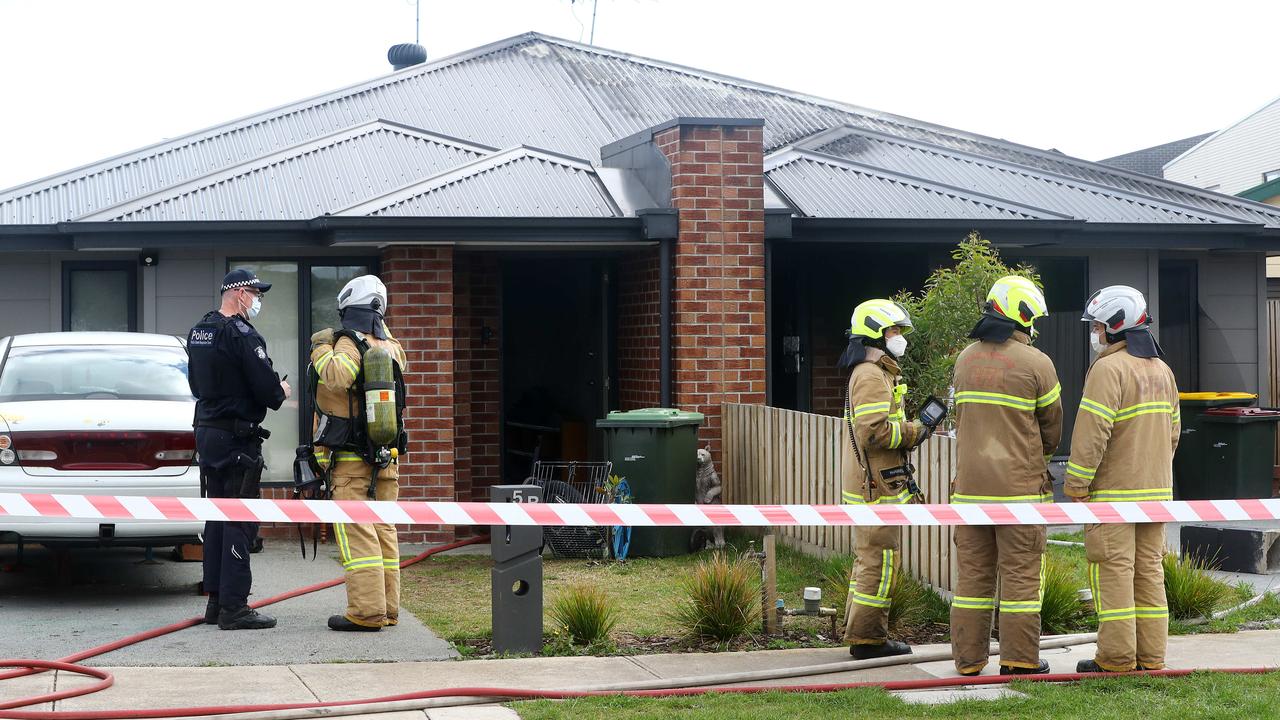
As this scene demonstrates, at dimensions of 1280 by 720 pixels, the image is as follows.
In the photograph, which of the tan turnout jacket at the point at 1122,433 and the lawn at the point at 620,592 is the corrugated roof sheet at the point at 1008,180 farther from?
the tan turnout jacket at the point at 1122,433

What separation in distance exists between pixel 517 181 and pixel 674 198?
148cm

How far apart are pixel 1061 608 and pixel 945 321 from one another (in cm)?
268

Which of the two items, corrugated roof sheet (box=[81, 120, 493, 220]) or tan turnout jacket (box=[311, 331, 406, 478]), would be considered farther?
corrugated roof sheet (box=[81, 120, 493, 220])

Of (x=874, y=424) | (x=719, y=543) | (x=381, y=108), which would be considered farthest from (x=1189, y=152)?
(x=874, y=424)

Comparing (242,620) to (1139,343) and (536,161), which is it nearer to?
(1139,343)

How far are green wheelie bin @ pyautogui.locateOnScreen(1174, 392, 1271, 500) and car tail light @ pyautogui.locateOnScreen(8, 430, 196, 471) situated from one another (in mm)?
8552

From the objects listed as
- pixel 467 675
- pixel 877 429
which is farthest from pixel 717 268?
pixel 467 675

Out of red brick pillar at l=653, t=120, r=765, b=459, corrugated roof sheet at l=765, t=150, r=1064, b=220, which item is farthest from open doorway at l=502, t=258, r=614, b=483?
corrugated roof sheet at l=765, t=150, r=1064, b=220

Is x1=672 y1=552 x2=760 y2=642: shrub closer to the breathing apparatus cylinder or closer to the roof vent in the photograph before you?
Answer: the breathing apparatus cylinder

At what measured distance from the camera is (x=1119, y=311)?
648cm

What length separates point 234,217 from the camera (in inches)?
443

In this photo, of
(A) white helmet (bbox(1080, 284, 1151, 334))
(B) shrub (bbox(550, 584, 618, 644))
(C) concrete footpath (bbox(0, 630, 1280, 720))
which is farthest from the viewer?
(B) shrub (bbox(550, 584, 618, 644))

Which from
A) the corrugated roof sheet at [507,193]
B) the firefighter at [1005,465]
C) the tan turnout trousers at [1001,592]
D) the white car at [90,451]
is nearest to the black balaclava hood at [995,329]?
the firefighter at [1005,465]

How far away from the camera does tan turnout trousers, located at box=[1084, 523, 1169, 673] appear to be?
639 centimetres
